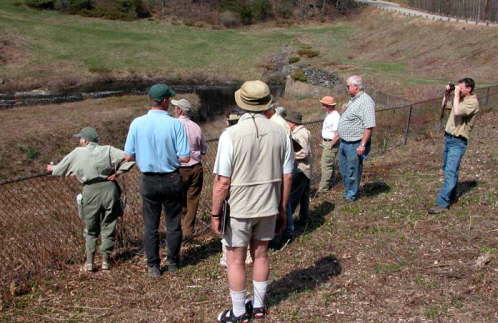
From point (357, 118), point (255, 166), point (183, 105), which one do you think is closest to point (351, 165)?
point (357, 118)

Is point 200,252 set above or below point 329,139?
below

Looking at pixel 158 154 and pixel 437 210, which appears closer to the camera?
pixel 158 154

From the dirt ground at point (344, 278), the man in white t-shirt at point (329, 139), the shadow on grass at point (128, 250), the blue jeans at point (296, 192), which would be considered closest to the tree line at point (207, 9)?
the man in white t-shirt at point (329, 139)

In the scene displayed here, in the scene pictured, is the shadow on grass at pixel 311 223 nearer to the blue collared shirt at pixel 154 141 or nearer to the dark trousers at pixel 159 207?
the dark trousers at pixel 159 207

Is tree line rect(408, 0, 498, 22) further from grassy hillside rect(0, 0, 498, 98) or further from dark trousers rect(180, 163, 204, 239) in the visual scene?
dark trousers rect(180, 163, 204, 239)

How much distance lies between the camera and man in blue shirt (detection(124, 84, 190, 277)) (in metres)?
5.43

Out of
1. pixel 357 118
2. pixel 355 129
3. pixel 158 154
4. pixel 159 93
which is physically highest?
pixel 159 93

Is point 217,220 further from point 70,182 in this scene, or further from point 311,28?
point 311,28

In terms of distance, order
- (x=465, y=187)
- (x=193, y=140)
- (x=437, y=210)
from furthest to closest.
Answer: (x=465, y=187) < (x=437, y=210) < (x=193, y=140)

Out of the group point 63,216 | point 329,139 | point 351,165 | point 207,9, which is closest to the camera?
point 351,165

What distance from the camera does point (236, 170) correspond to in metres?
4.16

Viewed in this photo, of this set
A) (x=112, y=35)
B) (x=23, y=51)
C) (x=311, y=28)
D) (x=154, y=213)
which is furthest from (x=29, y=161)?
(x=311, y=28)

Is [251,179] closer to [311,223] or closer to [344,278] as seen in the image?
[344,278]

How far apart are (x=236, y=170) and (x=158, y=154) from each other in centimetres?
155
